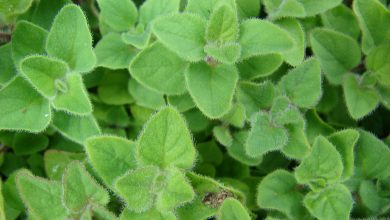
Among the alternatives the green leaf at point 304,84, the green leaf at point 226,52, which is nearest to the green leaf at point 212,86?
the green leaf at point 226,52

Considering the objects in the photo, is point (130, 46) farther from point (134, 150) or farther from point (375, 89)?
point (375, 89)

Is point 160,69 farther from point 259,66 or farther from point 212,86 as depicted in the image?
point 259,66

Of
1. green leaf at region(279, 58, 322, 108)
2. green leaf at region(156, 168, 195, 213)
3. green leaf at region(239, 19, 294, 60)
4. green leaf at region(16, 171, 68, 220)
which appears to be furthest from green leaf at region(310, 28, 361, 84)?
green leaf at region(16, 171, 68, 220)

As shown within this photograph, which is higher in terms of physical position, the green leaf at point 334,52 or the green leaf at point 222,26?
the green leaf at point 222,26

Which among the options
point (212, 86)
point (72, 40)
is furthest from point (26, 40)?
point (212, 86)

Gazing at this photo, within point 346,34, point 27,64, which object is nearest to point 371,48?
point 346,34

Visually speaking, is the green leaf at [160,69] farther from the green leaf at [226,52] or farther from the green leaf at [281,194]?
the green leaf at [281,194]
